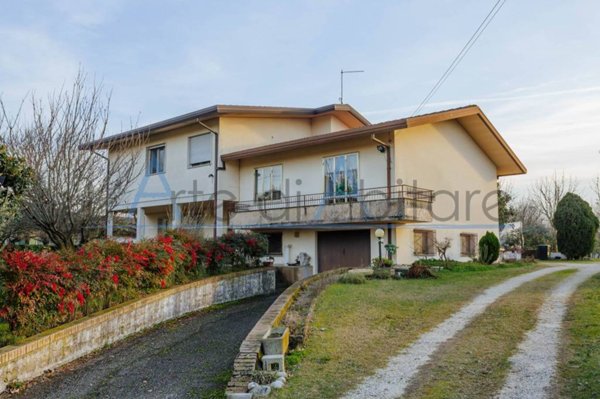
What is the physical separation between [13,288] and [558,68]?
13.0 metres

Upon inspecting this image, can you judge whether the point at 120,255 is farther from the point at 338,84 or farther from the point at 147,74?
the point at 338,84

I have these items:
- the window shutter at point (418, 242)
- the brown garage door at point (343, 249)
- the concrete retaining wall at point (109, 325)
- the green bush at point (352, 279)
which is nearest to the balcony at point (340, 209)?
the window shutter at point (418, 242)

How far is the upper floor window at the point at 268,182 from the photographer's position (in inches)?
825

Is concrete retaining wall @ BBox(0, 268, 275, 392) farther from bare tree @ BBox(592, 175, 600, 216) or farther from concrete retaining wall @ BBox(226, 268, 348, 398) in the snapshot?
bare tree @ BBox(592, 175, 600, 216)

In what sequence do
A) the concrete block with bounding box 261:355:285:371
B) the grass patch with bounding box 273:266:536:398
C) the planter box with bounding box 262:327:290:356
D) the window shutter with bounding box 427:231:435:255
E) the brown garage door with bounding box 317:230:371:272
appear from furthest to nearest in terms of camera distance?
the window shutter with bounding box 427:231:435:255 → the brown garage door with bounding box 317:230:371:272 → the planter box with bounding box 262:327:290:356 → the concrete block with bounding box 261:355:285:371 → the grass patch with bounding box 273:266:536:398

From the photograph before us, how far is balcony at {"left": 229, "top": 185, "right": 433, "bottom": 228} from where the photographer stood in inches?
653

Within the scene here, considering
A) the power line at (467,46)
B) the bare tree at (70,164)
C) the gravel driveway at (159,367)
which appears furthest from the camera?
the power line at (467,46)

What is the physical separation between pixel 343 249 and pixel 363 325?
11241 mm

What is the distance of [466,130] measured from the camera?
22.5 metres

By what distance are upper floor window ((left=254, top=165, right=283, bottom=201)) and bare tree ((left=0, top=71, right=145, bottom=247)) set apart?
1039 centimetres

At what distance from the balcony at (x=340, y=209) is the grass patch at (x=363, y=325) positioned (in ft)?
12.7

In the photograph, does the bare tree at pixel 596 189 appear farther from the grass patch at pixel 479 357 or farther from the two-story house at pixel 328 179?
the grass patch at pixel 479 357

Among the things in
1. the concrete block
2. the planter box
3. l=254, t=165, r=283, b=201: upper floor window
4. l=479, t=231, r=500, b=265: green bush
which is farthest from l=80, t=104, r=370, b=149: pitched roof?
the concrete block

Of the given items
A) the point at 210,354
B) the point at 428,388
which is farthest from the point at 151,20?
the point at 428,388
